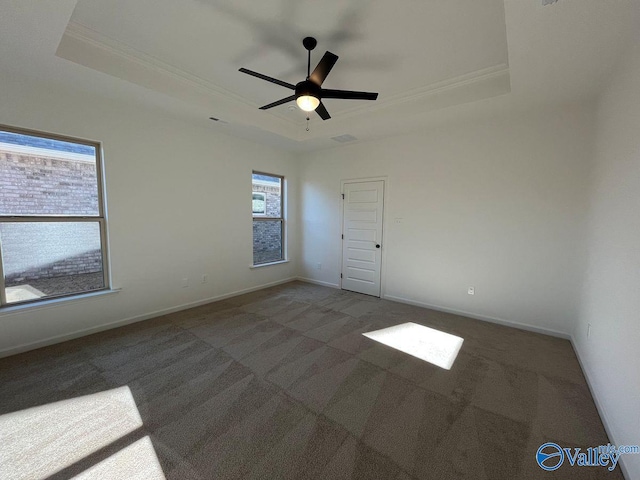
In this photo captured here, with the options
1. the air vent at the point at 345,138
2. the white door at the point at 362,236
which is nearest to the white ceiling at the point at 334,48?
the air vent at the point at 345,138

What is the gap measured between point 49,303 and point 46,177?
138 cm

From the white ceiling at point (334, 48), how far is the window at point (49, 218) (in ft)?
2.42

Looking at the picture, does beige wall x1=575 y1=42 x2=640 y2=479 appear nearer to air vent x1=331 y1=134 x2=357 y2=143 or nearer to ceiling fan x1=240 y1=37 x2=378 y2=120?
ceiling fan x1=240 y1=37 x2=378 y2=120

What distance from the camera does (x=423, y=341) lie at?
3035 millimetres

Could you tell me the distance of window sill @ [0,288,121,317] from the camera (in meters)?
2.59

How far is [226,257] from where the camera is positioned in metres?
4.48

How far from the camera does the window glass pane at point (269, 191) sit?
4977mm

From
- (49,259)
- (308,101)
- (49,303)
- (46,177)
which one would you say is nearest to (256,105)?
(308,101)

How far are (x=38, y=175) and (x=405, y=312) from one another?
4.86 m

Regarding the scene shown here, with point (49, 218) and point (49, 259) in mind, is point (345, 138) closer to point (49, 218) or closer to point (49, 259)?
point (49, 218)

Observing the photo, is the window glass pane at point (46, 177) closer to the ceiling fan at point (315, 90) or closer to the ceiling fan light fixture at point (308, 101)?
the ceiling fan at point (315, 90)

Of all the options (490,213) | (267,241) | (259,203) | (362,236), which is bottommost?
(267,241)

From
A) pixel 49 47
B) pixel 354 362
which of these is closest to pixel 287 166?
pixel 49 47

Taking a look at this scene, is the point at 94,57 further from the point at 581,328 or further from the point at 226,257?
the point at 581,328
